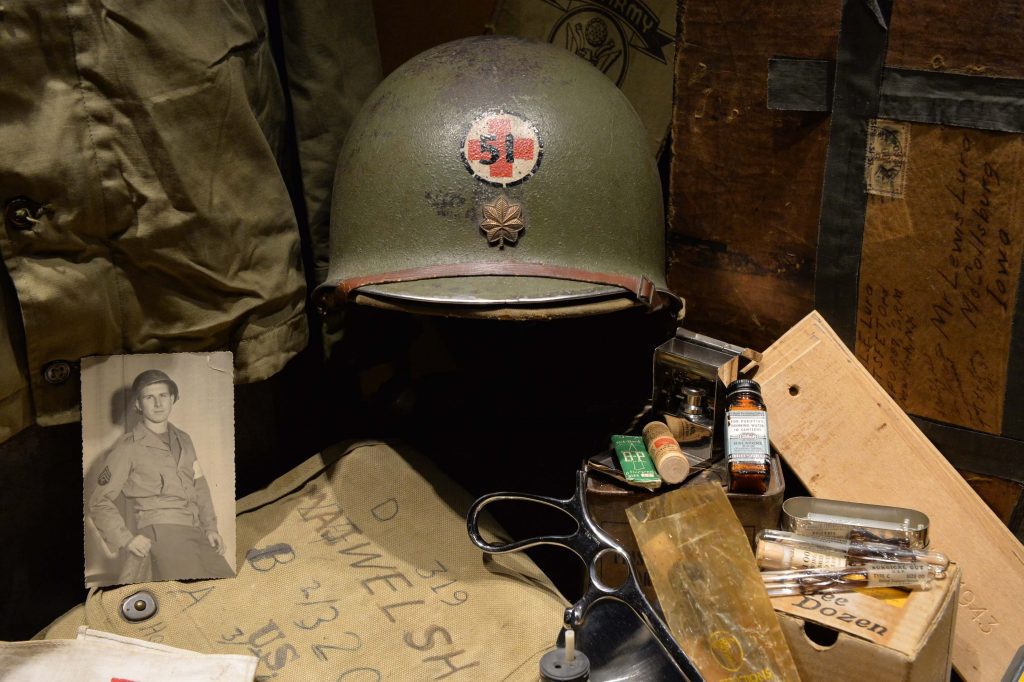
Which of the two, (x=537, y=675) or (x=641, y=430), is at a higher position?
(x=641, y=430)

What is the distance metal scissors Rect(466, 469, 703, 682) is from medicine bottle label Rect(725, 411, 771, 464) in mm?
212

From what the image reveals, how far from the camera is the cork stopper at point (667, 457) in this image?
4.37 ft

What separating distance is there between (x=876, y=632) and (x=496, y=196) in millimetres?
760

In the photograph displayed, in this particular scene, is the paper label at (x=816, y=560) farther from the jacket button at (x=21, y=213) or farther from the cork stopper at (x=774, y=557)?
the jacket button at (x=21, y=213)

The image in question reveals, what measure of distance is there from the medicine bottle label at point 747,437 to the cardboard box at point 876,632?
19cm

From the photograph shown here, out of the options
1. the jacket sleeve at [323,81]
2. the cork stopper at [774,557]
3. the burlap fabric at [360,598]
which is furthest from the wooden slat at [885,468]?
the jacket sleeve at [323,81]

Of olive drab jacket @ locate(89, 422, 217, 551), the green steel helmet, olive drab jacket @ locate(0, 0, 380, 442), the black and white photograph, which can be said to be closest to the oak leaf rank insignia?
the green steel helmet

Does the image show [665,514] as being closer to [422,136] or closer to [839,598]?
→ [839,598]

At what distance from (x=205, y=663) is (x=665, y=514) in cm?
63

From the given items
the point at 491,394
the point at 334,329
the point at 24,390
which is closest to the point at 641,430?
the point at 491,394

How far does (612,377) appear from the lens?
1.77 m

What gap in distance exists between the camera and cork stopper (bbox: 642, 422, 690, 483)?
4.37ft

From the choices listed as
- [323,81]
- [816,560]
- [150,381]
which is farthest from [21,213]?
[816,560]

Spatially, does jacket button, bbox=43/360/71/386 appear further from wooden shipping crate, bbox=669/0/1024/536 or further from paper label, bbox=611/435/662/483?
wooden shipping crate, bbox=669/0/1024/536
